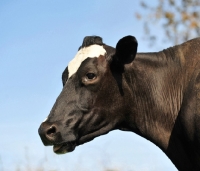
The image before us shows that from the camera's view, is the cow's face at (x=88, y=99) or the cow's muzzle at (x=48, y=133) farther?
the cow's face at (x=88, y=99)

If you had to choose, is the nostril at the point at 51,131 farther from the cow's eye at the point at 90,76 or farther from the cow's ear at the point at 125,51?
the cow's ear at the point at 125,51

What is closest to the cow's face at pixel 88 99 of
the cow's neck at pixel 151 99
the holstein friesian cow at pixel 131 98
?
the holstein friesian cow at pixel 131 98

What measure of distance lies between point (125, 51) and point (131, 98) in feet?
2.31

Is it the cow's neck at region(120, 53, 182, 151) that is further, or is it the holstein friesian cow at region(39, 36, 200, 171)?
the cow's neck at region(120, 53, 182, 151)

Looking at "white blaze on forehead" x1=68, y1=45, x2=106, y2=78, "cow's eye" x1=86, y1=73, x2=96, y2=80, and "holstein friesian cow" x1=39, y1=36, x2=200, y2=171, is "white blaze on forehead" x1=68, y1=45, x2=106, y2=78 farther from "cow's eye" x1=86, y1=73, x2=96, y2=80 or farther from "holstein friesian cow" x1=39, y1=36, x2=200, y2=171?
"cow's eye" x1=86, y1=73, x2=96, y2=80

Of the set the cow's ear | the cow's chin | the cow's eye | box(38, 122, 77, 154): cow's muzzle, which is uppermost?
the cow's ear

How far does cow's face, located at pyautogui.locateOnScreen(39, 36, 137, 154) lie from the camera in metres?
8.32

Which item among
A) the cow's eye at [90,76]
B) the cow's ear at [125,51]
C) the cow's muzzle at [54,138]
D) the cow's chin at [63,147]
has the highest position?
the cow's ear at [125,51]

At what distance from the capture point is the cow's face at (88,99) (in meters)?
8.32

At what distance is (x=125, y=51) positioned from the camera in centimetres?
884

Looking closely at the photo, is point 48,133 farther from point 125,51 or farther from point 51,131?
point 125,51

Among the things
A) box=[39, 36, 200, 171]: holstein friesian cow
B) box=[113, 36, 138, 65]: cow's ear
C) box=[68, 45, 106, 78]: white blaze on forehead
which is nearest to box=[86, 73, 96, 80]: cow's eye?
box=[39, 36, 200, 171]: holstein friesian cow

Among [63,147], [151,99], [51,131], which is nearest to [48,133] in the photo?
[51,131]

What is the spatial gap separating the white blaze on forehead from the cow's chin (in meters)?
0.99
